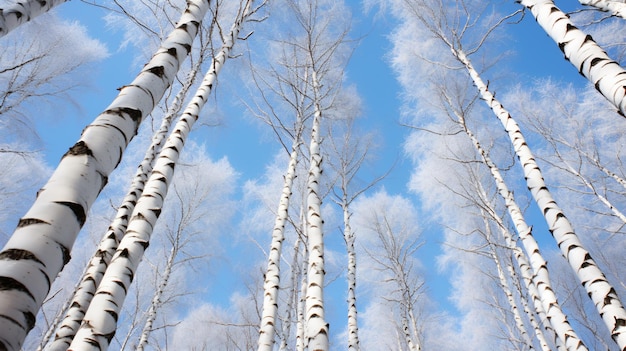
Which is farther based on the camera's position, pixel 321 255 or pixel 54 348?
pixel 321 255

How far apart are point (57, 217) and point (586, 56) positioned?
3.05m

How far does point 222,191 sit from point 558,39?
10.5 meters

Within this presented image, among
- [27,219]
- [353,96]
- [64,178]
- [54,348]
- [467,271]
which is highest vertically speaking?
[353,96]

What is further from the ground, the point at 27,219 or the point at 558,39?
the point at 558,39

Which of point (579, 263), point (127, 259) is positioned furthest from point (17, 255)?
point (579, 263)

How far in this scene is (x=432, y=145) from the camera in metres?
10.5

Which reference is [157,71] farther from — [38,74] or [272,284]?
[38,74]

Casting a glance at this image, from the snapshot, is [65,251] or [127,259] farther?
[127,259]

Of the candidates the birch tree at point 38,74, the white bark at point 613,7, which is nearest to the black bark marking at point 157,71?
the white bark at point 613,7

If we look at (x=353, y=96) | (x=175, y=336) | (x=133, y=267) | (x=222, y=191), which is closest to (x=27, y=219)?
(x=133, y=267)

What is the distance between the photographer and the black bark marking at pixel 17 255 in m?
1.09

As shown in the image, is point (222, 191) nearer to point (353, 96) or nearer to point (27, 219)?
point (353, 96)

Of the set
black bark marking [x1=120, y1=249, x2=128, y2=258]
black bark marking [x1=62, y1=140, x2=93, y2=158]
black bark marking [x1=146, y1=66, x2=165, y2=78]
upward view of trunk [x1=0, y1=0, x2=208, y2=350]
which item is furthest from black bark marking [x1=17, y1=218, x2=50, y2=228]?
black bark marking [x1=120, y1=249, x2=128, y2=258]

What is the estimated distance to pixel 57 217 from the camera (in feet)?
3.96
